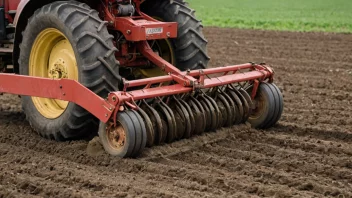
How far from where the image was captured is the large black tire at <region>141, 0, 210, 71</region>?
734cm

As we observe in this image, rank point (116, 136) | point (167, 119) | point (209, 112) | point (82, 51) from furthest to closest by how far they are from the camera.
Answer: point (209, 112), point (167, 119), point (82, 51), point (116, 136)

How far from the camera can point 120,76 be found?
21.9ft

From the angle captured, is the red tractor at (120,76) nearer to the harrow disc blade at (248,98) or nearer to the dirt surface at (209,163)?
the harrow disc blade at (248,98)

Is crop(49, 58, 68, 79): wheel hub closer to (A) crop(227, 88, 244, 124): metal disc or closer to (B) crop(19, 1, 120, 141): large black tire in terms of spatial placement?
(B) crop(19, 1, 120, 141): large black tire

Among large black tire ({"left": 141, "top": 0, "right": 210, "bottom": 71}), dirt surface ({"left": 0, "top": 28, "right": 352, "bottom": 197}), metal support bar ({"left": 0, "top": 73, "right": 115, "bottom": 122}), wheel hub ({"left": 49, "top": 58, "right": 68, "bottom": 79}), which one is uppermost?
large black tire ({"left": 141, "top": 0, "right": 210, "bottom": 71})

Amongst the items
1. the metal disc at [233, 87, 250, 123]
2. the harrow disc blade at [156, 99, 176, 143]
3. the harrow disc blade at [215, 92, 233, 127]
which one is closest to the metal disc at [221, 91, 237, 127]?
the harrow disc blade at [215, 92, 233, 127]

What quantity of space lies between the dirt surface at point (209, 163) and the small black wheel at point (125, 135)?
10 cm

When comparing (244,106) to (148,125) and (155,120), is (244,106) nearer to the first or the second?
(155,120)

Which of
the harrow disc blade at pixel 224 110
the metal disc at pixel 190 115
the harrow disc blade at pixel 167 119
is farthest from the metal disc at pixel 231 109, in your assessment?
the harrow disc blade at pixel 167 119

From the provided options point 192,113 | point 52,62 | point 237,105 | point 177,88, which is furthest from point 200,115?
point 52,62

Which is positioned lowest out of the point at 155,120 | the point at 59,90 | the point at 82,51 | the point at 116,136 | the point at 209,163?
the point at 209,163

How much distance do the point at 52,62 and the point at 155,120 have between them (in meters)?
1.32

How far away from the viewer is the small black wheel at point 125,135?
19.7ft

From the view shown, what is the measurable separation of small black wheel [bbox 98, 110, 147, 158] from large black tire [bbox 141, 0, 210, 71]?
1.47m
